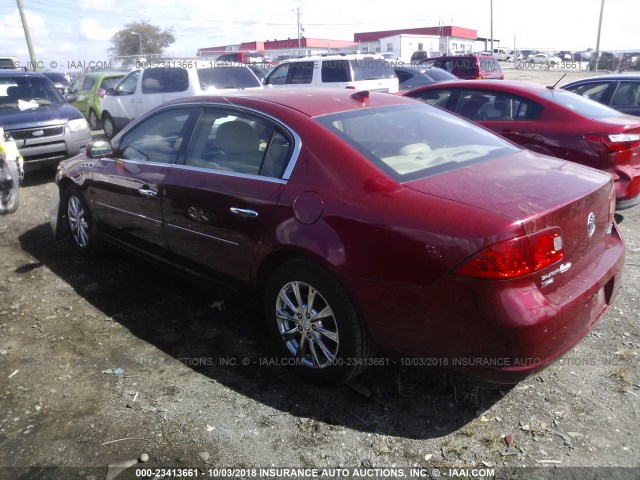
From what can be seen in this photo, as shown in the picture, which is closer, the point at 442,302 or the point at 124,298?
the point at 442,302

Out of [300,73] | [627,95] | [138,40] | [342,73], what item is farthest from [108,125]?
[138,40]

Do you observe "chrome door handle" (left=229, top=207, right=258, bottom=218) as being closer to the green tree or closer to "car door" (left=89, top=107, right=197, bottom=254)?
"car door" (left=89, top=107, right=197, bottom=254)

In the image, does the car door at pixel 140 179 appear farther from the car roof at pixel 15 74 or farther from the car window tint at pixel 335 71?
the car window tint at pixel 335 71

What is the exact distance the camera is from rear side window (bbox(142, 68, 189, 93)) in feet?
37.2

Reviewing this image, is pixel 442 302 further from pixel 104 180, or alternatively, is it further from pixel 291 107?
pixel 104 180

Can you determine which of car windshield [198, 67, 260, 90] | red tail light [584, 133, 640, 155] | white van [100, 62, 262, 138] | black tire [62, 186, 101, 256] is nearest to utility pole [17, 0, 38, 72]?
white van [100, 62, 262, 138]

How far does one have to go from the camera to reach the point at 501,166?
317 centimetres

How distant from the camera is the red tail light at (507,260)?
242 cm

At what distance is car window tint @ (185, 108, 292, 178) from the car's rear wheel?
10657 millimetres

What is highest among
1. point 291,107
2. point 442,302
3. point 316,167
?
point 291,107

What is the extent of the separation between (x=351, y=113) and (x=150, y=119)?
185cm

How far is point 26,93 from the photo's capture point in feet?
30.9

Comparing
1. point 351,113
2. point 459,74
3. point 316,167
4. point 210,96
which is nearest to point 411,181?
point 316,167

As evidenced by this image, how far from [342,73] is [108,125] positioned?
6.00m
